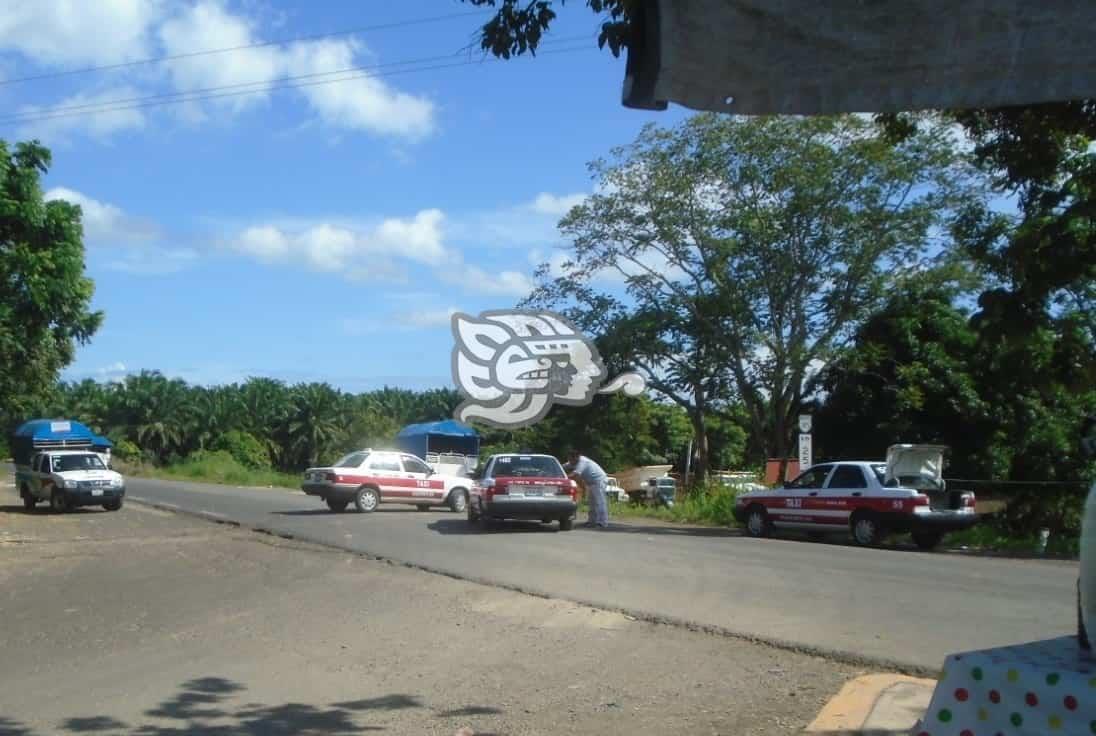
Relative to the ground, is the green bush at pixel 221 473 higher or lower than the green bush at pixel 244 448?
lower

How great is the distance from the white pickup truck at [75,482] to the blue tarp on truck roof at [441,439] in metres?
16.1

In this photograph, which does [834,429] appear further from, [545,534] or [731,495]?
[545,534]

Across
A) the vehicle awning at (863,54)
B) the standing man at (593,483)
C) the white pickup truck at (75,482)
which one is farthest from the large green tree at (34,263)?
the vehicle awning at (863,54)

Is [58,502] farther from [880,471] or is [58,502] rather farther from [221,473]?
[221,473]

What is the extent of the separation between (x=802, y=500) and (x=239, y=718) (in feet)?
51.0

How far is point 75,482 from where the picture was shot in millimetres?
28484

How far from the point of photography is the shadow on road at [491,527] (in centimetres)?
2077

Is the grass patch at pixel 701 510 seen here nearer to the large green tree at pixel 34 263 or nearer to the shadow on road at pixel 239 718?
the large green tree at pixel 34 263

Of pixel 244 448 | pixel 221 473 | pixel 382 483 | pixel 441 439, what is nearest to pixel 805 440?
pixel 382 483

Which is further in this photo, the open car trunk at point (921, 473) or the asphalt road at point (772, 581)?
the open car trunk at point (921, 473)

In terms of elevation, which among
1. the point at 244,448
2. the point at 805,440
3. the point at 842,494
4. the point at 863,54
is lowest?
the point at 842,494

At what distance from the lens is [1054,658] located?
3.39 meters

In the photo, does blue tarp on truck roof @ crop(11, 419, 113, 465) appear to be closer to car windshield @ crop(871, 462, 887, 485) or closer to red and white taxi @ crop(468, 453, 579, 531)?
red and white taxi @ crop(468, 453, 579, 531)

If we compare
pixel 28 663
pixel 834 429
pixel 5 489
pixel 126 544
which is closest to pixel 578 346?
pixel 834 429
